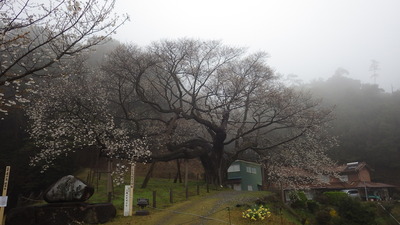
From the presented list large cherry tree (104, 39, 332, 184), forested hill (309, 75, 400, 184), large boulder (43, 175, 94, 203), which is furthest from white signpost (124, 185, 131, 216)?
forested hill (309, 75, 400, 184)

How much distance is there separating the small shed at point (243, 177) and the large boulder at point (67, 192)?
83.7ft

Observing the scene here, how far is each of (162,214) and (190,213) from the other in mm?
1332

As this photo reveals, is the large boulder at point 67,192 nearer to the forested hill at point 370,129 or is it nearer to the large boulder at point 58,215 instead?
the large boulder at point 58,215

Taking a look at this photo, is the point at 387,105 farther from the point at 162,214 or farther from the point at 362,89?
the point at 162,214

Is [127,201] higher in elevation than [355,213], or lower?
higher

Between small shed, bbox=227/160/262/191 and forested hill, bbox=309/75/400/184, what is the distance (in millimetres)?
16999

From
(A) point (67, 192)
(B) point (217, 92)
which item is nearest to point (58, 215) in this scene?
(A) point (67, 192)

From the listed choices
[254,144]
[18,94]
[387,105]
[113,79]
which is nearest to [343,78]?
[387,105]

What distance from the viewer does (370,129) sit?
4831 centimetres

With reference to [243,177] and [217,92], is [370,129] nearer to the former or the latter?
[243,177]

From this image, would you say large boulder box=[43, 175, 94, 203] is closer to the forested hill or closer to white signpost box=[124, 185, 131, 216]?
white signpost box=[124, 185, 131, 216]

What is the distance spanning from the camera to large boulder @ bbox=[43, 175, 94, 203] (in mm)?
12602

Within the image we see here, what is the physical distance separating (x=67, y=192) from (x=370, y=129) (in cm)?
4934

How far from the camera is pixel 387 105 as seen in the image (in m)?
50.4
